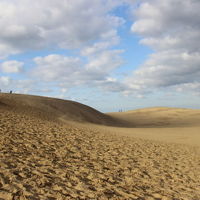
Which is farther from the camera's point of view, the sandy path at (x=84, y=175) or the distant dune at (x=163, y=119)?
the distant dune at (x=163, y=119)

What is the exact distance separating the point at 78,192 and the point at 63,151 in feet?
13.9

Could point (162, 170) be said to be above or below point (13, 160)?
below

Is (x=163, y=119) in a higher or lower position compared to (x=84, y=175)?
higher

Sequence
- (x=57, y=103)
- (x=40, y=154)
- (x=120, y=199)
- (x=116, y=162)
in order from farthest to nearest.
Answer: (x=57, y=103)
(x=116, y=162)
(x=40, y=154)
(x=120, y=199)

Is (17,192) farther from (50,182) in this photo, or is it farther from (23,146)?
(23,146)

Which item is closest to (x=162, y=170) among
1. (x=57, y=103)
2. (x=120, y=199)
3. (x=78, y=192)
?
(x=120, y=199)

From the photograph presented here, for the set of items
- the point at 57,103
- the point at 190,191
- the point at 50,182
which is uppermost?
the point at 57,103

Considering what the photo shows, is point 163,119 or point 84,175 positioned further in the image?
point 163,119

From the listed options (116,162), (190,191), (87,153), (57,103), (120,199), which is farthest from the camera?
(57,103)

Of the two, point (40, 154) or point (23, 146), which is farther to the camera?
point (23, 146)

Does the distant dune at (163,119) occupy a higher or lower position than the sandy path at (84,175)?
higher

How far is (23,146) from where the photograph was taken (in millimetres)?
8938

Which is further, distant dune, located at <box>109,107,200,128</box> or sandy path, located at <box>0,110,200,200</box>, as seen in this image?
distant dune, located at <box>109,107,200,128</box>

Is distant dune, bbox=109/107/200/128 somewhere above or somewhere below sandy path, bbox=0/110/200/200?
above
